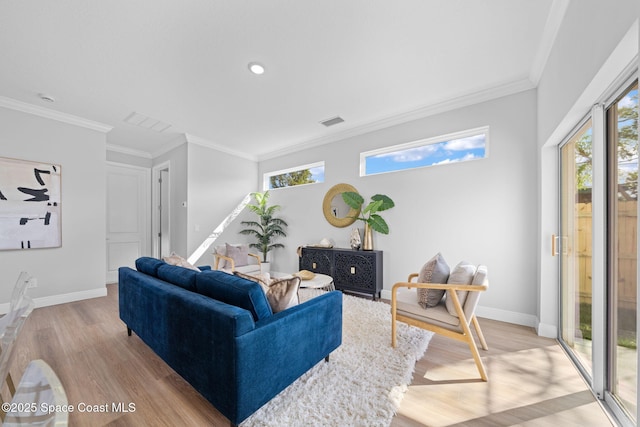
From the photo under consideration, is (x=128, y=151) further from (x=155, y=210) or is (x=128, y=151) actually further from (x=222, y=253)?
(x=222, y=253)

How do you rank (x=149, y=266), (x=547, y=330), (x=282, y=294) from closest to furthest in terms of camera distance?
(x=282, y=294) < (x=149, y=266) < (x=547, y=330)

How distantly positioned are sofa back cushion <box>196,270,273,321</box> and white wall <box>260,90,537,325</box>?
8.64ft

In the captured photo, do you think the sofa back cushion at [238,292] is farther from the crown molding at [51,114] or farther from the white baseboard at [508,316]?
the crown molding at [51,114]

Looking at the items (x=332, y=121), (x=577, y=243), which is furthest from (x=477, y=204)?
(x=332, y=121)

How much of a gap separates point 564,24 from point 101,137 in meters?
5.89

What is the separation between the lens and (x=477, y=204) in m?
3.10

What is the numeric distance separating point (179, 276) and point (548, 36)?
375cm

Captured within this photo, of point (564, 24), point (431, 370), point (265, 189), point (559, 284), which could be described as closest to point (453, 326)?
point (431, 370)

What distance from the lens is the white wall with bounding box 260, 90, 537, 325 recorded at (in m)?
2.83

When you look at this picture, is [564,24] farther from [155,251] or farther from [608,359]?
[155,251]

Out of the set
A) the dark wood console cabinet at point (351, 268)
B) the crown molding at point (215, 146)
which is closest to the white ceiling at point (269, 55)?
the crown molding at point (215, 146)

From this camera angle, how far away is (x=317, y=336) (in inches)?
71.7

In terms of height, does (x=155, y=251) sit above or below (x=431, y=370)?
above

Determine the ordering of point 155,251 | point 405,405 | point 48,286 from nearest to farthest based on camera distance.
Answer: point 405,405 → point 48,286 → point 155,251
